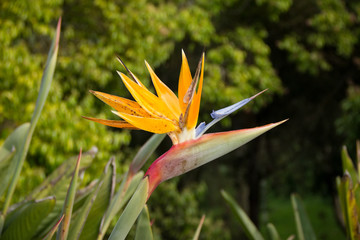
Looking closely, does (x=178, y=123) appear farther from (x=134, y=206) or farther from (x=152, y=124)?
(x=134, y=206)

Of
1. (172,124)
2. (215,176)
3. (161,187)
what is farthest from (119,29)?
(215,176)

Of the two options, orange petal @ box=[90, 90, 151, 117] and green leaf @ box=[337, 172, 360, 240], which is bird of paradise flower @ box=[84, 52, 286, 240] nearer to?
orange petal @ box=[90, 90, 151, 117]

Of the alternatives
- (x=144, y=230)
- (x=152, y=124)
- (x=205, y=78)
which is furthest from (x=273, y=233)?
(x=205, y=78)

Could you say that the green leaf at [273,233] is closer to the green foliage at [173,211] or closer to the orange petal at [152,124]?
the orange petal at [152,124]

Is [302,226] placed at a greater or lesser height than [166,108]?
lesser

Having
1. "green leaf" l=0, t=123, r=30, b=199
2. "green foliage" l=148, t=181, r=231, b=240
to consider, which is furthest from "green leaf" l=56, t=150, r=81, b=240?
"green foliage" l=148, t=181, r=231, b=240

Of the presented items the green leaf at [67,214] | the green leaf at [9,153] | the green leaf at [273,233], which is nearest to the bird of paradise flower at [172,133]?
the green leaf at [67,214]

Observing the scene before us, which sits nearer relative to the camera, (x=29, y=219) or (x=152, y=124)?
(x=152, y=124)
